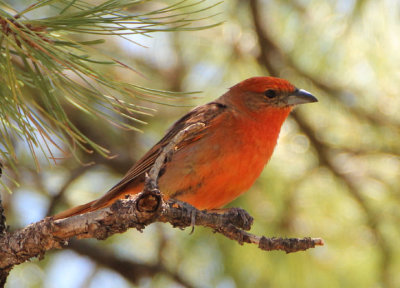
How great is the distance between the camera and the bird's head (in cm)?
492

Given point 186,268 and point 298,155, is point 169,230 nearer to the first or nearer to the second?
point 186,268

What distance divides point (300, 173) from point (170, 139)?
149cm

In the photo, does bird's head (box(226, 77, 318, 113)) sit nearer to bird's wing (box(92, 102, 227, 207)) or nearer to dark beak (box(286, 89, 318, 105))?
dark beak (box(286, 89, 318, 105))

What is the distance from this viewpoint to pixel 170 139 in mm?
4543

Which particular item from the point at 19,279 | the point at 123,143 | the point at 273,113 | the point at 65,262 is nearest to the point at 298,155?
the point at 273,113

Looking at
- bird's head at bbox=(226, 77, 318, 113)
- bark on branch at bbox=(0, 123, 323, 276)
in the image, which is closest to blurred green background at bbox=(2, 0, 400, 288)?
bird's head at bbox=(226, 77, 318, 113)

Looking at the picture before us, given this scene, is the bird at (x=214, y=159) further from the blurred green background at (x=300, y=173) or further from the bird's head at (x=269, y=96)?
the blurred green background at (x=300, y=173)

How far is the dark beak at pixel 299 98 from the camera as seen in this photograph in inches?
193

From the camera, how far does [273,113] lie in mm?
4922

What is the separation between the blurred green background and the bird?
2.46ft

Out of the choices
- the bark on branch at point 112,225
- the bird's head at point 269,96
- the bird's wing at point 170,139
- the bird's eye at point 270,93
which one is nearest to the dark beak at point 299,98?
the bird's head at point 269,96

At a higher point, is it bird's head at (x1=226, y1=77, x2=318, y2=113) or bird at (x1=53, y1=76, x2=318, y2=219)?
bird's head at (x1=226, y1=77, x2=318, y2=113)

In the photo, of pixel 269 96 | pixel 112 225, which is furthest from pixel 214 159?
pixel 112 225

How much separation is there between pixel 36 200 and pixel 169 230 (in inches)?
47.9
